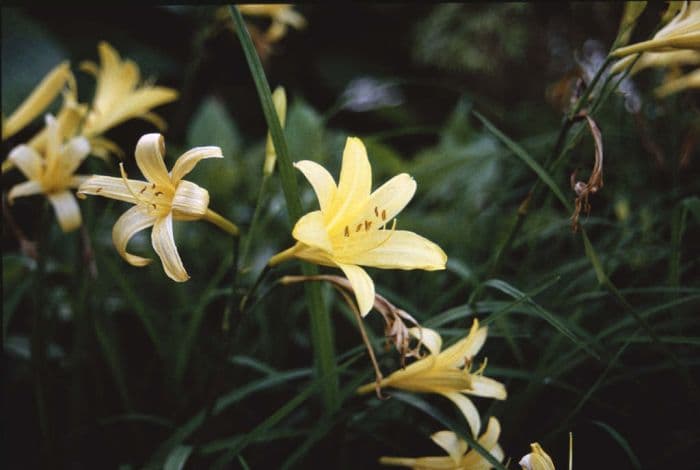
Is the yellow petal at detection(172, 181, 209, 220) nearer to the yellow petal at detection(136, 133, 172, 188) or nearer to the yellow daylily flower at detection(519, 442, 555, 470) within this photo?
the yellow petal at detection(136, 133, 172, 188)

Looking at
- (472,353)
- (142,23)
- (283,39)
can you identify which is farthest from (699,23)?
(283,39)

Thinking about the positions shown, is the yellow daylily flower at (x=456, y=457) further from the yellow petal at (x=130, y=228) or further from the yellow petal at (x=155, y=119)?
the yellow petal at (x=155, y=119)

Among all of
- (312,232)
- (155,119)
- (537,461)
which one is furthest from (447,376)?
(155,119)

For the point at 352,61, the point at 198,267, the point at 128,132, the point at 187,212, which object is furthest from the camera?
the point at 352,61

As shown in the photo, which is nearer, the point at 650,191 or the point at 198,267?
the point at 198,267

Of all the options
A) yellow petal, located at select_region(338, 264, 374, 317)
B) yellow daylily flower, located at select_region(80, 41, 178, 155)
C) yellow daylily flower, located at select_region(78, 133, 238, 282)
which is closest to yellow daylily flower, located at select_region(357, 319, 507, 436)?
yellow petal, located at select_region(338, 264, 374, 317)

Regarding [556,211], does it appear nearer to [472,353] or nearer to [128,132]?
[472,353]
